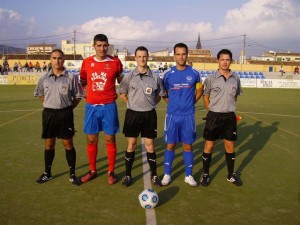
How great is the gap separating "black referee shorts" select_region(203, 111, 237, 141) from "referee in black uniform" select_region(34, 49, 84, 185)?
2333mm

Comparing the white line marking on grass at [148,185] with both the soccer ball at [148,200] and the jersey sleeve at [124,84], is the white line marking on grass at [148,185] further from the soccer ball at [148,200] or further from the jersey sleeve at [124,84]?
the jersey sleeve at [124,84]

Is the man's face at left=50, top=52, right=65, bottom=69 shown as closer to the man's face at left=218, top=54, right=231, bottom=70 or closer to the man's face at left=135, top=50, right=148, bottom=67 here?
the man's face at left=135, top=50, right=148, bottom=67

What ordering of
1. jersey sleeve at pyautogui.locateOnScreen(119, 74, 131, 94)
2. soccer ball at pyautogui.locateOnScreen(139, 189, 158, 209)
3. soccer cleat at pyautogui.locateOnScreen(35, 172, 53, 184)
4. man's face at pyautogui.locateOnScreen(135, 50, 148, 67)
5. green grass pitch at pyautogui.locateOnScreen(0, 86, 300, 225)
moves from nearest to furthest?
green grass pitch at pyautogui.locateOnScreen(0, 86, 300, 225)
soccer ball at pyautogui.locateOnScreen(139, 189, 158, 209)
man's face at pyautogui.locateOnScreen(135, 50, 148, 67)
jersey sleeve at pyautogui.locateOnScreen(119, 74, 131, 94)
soccer cleat at pyautogui.locateOnScreen(35, 172, 53, 184)

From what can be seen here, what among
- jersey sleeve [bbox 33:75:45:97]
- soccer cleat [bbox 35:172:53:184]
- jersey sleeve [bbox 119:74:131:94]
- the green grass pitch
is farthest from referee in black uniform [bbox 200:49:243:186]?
jersey sleeve [bbox 33:75:45:97]

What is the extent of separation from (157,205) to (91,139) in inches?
65.9

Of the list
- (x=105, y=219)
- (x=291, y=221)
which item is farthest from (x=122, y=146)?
(x=291, y=221)

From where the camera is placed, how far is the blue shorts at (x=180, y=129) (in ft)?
16.7

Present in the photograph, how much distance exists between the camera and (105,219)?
156 inches

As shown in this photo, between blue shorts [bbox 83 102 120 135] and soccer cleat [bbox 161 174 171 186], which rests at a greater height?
blue shorts [bbox 83 102 120 135]

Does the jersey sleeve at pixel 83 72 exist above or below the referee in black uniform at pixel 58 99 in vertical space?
above

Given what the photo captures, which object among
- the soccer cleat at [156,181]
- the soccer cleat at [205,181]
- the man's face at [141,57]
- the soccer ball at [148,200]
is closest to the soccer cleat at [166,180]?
the soccer cleat at [156,181]

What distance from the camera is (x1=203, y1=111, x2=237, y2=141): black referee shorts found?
17.0 feet

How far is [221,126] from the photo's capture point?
5.21 m

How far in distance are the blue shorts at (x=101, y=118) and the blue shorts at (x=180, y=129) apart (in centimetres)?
94
